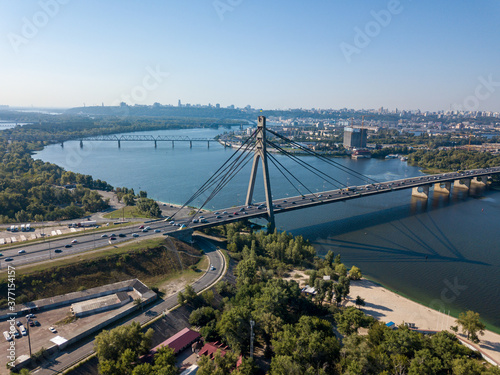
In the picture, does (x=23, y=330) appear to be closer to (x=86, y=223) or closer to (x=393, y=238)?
(x=86, y=223)

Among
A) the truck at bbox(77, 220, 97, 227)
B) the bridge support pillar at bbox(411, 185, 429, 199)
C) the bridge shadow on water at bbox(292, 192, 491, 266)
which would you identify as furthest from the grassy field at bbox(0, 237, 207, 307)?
the bridge support pillar at bbox(411, 185, 429, 199)

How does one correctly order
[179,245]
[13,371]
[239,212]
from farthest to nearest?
[239,212], [179,245], [13,371]

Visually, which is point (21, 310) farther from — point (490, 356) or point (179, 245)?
point (490, 356)

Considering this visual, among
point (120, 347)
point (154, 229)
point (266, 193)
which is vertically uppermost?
point (266, 193)

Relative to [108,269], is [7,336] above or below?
below

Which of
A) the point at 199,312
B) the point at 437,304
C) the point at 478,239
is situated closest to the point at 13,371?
the point at 199,312

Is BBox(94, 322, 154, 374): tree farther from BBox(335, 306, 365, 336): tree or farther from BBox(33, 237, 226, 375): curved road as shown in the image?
BBox(335, 306, 365, 336): tree

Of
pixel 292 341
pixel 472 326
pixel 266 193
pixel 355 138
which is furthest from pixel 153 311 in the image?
pixel 355 138

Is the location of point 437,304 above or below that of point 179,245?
below
